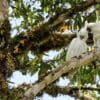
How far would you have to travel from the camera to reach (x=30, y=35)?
5207 mm

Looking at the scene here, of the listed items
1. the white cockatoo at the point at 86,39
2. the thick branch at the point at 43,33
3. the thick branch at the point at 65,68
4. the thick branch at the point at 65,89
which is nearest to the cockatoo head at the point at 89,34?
the white cockatoo at the point at 86,39

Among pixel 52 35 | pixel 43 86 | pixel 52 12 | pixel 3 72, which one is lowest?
pixel 43 86

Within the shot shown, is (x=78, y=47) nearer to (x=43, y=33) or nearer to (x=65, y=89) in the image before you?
(x=43, y=33)

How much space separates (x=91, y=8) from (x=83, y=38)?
0.83 m

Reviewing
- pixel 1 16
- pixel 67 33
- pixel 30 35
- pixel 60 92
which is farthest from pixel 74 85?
pixel 1 16

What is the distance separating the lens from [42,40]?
18.2 feet

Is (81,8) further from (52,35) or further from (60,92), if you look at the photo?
(60,92)

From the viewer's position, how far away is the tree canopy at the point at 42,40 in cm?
474

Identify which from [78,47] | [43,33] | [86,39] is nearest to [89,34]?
[86,39]

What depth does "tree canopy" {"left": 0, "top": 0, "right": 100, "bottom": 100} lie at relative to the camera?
4742 mm

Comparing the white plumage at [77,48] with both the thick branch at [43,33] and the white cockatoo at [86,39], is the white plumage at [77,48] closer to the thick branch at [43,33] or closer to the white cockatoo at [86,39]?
the white cockatoo at [86,39]

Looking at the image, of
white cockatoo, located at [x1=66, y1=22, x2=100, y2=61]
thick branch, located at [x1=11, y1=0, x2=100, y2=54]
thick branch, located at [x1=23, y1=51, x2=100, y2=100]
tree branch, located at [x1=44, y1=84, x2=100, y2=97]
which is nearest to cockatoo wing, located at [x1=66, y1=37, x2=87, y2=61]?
white cockatoo, located at [x1=66, y1=22, x2=100, y2=61]

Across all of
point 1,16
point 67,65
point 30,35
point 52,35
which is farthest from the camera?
point 52,35

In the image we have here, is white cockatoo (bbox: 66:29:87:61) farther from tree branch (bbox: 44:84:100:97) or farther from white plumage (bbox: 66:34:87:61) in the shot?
tree branch (bbox: 44:84:100:97)
